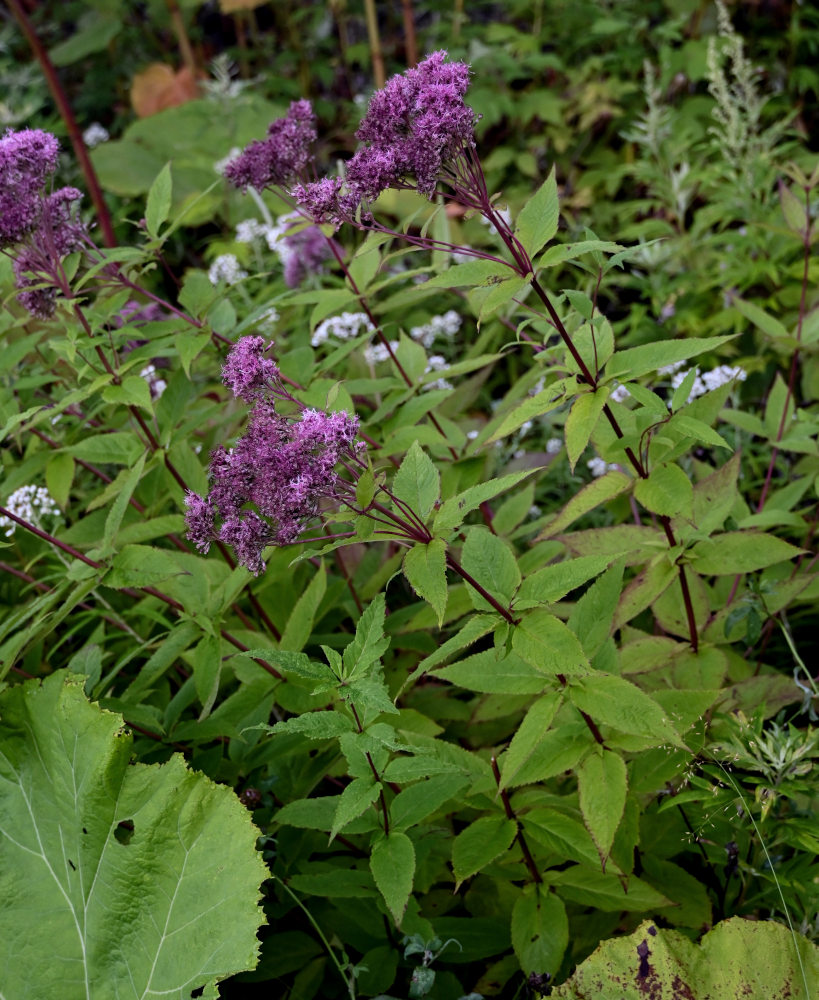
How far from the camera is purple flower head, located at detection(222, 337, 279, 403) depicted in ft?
5.12

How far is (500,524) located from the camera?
2428mm

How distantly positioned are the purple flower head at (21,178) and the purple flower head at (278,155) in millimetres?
420

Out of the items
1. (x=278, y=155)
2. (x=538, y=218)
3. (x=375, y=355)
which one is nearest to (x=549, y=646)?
(x=538, y=218)

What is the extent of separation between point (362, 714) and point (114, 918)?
0.60 m

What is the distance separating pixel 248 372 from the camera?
156cm

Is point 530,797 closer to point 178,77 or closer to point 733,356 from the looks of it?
Result: point 733,356

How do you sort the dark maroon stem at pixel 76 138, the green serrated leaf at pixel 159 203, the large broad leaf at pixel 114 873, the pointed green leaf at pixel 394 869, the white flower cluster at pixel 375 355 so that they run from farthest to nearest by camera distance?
the dark maroon stem at pixel 76 138, the white flower cluster at pixel 375 355, the green serrated leaf at pixel 159 203, the large broad leaf at pixel 114 873, the pointed green leaf at pixel 394 869

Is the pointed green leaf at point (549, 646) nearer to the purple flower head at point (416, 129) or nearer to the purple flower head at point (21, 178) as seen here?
the purple flower head at point (416, 129)

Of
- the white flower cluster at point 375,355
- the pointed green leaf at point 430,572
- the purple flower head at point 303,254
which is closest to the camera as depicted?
the pointed green leaf at point 430,572

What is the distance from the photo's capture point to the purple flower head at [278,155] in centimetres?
222

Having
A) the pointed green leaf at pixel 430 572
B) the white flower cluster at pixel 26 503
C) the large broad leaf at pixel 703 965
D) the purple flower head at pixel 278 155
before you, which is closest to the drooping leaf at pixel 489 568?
A: the pointed green leaf at pixel 430 572

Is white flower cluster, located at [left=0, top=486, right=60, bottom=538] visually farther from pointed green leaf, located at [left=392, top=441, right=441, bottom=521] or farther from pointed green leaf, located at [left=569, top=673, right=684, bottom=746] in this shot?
pointed green leaf, located at [left=569, top=673, right=684, bottom=746]

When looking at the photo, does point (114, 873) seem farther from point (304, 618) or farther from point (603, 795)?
point (603, 795)

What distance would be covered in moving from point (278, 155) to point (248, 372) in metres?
0.90
